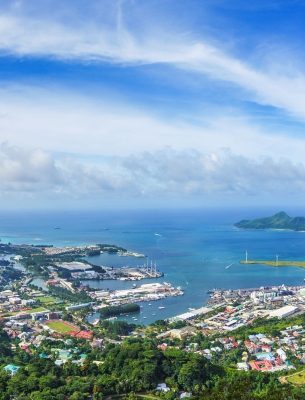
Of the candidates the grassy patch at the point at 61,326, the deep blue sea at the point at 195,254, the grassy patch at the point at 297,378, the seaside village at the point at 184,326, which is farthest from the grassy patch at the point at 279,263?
the grassy patch at the point at 297,378

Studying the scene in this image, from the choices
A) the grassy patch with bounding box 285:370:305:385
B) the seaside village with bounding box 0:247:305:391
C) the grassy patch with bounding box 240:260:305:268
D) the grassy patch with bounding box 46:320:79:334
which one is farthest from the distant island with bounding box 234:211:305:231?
the grassy patch with bounding box 285:370:305:385

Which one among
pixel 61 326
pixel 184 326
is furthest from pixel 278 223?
pixel 61 326

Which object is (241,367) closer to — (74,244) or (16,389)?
(16,389)

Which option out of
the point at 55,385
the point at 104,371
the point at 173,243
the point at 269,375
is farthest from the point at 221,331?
the point at 173,243

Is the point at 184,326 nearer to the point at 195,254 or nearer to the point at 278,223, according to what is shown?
the point at 195,254

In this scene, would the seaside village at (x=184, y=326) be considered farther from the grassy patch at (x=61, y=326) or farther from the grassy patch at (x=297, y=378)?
the grassy patch at (x=297, y=378)

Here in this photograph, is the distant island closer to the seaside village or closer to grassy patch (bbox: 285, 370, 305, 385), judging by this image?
the seaside village
